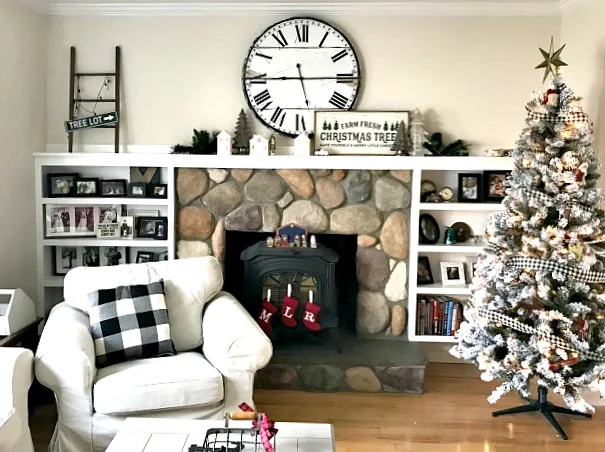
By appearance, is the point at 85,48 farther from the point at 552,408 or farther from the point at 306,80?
the point at 552,408

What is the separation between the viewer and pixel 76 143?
4.38 metres

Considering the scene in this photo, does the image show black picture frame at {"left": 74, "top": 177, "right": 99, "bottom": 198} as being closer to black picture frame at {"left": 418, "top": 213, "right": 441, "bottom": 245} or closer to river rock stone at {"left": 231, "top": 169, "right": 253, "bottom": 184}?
river rock stone at {"left": 231, "top": 169, "right": 253, "bottom": 184}

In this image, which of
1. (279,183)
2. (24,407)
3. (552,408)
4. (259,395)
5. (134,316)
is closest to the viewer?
(24,407)

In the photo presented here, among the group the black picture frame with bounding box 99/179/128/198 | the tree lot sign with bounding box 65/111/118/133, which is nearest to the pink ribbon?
the black picture frame with bounding box 99/179/128/198

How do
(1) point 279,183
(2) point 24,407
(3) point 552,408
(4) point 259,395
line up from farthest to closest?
1. (1) point 279,183
2. (4) point 259,395
3. (3) point 552,408
4. (2) point 24,407

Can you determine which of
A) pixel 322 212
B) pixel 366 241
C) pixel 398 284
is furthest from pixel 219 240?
pixel 398 284

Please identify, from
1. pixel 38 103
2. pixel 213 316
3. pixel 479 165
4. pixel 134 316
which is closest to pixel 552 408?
pixel 479 165

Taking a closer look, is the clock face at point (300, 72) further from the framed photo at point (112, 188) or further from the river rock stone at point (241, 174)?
the framed photo at point (112, 188)

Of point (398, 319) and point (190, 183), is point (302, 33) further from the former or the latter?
point (398, 319)

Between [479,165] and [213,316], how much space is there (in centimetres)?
190

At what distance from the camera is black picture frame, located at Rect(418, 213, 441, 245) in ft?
14.0

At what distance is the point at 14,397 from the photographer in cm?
258

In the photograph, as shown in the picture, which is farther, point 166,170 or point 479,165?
point 166,170

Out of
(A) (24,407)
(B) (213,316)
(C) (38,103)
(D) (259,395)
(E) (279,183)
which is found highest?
(C) (38,103)
